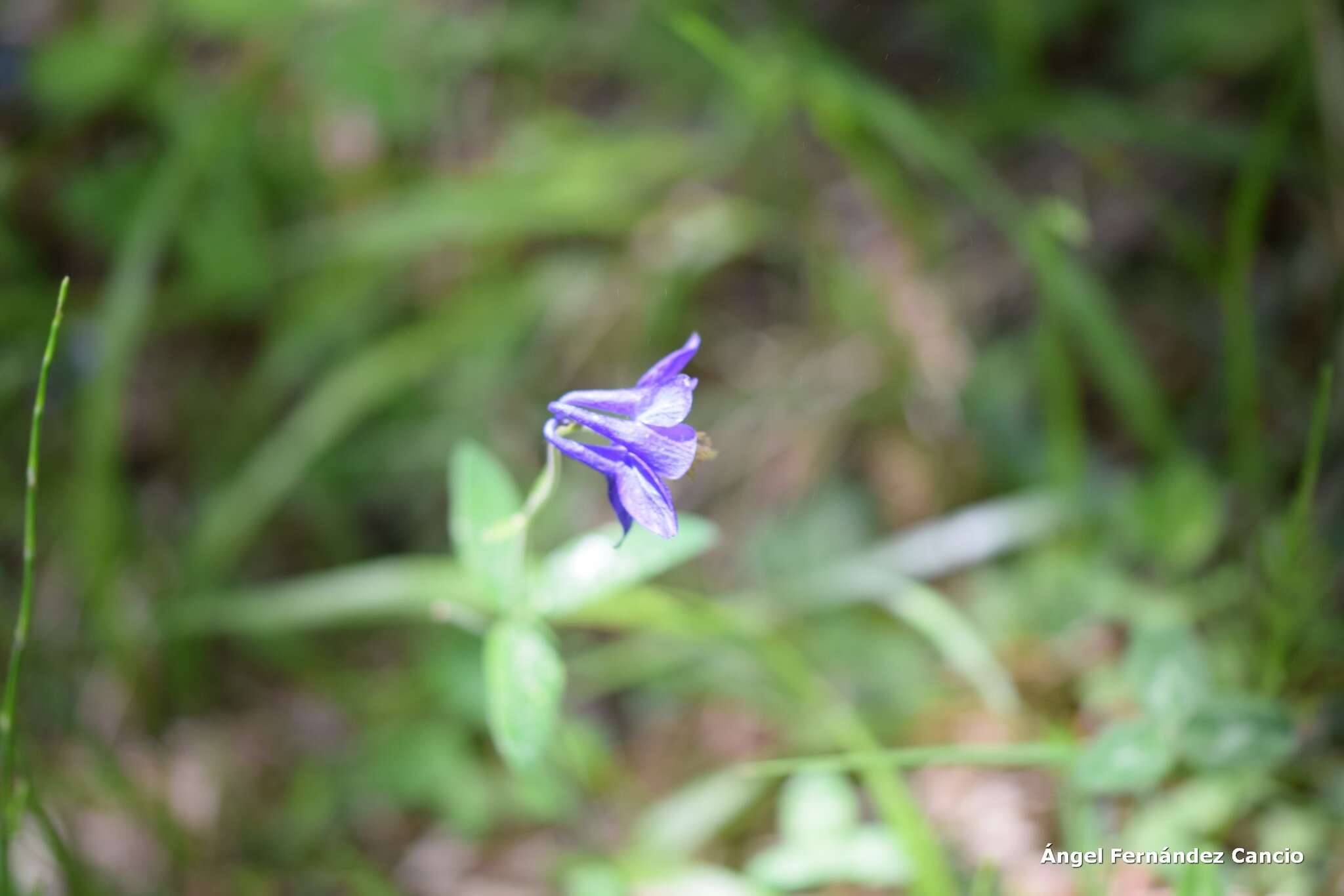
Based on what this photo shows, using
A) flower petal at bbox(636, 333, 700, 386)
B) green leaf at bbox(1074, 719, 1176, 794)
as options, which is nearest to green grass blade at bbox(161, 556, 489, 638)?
flower petal at bbox(636, 333, 700, 386)

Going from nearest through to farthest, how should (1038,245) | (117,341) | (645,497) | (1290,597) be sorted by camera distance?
(645,497)
(1290,597)
(1038,245)
(117,341)

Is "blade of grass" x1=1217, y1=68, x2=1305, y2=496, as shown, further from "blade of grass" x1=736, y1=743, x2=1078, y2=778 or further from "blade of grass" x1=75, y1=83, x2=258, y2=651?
"blade of grass" x1=75, y1=83, x2=258, y2=651

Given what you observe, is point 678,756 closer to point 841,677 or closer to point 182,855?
point 841,677

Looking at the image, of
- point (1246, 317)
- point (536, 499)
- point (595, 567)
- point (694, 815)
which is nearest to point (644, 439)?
point (536, 499)

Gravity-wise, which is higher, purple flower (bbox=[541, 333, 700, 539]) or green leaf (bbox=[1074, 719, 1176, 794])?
purple flower (bbox=[541, 333, 700, 539])

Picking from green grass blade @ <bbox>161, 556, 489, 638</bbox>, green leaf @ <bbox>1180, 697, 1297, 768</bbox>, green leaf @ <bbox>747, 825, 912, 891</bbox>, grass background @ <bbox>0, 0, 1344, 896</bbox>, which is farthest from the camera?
green grass blade @ <bbox>161, 556, 489, 638</bbox>

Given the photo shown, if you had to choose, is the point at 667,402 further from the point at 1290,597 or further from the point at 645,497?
the point at 1290,597

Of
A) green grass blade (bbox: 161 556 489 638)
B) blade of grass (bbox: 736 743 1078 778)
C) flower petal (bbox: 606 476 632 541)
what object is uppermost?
green grass blade (bbox: 161 556 489 638)
